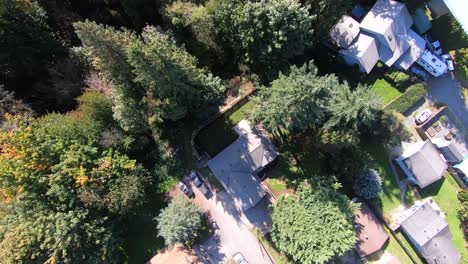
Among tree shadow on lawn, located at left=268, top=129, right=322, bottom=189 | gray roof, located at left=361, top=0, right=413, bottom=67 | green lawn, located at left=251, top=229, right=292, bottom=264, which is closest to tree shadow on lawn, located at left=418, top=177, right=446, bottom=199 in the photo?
tree shadow on lawn, located at left=268, top=129, right=322, bottom=189

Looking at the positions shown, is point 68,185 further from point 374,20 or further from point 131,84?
point 374,20

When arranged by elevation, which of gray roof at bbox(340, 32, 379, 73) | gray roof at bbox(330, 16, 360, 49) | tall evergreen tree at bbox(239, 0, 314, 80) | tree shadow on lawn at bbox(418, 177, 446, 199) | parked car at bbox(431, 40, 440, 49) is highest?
tall evergreen tree at bbox(239, 0, 314, 80)

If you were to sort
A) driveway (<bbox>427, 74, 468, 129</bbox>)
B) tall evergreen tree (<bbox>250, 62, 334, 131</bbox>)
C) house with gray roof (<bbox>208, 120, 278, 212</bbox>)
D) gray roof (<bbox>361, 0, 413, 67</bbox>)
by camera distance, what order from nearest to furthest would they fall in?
tall evergreen tree (<bbox>250, 62, 334, 131</bbox>), house with gray roof (<bbox>208, 120, 278, 212</bbox>), gray roof (<bbox>361, 0, 413, 67</bbox>), driveway (<bbox>427, 74, 468, 129</bbox>)

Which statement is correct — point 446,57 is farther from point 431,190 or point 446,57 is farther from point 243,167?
point 243,167

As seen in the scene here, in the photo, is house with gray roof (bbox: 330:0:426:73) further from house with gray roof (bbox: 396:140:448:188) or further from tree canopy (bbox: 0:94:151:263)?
tree canopy (bbox: 0:94:151:263)

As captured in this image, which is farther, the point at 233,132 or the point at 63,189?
the point at 233,132

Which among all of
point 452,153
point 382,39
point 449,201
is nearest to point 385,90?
point 382,39
